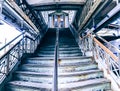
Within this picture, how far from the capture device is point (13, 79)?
3.95 meters

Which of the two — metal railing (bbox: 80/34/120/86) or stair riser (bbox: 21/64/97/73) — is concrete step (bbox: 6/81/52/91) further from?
metal railing (bbox: 80/34/120/86)

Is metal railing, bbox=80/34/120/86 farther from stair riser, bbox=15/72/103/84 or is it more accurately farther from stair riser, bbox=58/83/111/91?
stair riser, bbox=15/72/103/84

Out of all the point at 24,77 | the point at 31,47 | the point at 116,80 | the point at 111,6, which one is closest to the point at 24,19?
the point at 31,47

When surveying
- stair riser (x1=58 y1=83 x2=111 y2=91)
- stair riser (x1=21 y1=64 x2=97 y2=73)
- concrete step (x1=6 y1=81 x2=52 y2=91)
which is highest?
stair riser (x1=21 y1=64 x2=97 y2=73)

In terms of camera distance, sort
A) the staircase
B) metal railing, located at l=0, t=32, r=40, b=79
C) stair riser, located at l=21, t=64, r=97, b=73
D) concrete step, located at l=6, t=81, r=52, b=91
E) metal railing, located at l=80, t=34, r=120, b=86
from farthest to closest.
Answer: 1. stair riser, located at l=21, t=64, r=97, b=73
2. metal railing, located at l=0, t=32, r=40, b=79
3. metal railing, located at l=80, t=34, r=120, b=86
4. the staircase
5. concrete step, located at l=6, t=81, r=52, b=91

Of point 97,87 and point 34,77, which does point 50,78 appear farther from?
point 97,87

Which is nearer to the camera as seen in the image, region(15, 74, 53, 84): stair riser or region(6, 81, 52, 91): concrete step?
region(6, 81, 52, 91): concrete step

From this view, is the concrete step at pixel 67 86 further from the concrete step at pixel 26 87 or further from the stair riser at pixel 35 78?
the stair riser at pixel 35 78

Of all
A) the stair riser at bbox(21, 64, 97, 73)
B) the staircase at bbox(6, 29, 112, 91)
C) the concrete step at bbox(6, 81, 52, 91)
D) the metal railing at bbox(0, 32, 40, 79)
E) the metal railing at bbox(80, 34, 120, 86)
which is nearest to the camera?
the concrete step at bbox(6, 81, 52, 91)

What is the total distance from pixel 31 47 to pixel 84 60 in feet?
8.01

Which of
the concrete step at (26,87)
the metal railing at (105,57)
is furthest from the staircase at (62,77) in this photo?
the metal railing at (105,57)

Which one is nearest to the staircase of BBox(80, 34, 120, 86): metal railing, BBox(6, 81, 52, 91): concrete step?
BBox(6, 81, 52, 91): concrete step

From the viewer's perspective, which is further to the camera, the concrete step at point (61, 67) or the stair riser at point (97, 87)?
the concrete step at point (61, 67)

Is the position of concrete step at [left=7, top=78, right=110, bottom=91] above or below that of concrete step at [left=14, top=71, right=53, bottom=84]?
below
